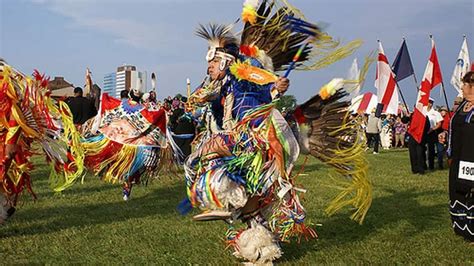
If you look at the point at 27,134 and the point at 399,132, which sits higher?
the point at 27,134

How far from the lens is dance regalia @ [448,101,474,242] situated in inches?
190

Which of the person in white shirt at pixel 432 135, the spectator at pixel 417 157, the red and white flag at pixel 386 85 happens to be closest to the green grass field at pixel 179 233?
the red and white flag at pixel 386 85

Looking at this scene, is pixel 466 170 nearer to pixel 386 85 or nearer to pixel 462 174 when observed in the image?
pixel 462 174

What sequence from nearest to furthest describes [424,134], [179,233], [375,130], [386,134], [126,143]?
[179,233] < [126,143] < [424,134] < [375,130] < [386,134]

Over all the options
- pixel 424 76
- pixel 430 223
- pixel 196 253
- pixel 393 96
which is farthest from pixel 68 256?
pixel 393 96

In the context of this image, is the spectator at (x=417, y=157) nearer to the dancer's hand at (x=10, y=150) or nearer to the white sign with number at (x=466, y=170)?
the white sign with number at (x=466, y=170)

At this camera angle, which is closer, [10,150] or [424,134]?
[10,150]

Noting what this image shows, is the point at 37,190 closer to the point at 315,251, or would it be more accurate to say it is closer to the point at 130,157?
the point at 130,157

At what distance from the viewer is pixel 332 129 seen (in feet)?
13.1

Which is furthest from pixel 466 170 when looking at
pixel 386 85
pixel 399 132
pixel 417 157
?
pixel 399 132

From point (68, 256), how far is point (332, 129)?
2.47 metres

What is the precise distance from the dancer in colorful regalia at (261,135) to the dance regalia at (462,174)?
4.37ft

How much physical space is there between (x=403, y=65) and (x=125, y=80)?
6.61 meters

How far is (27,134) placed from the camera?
450cm
